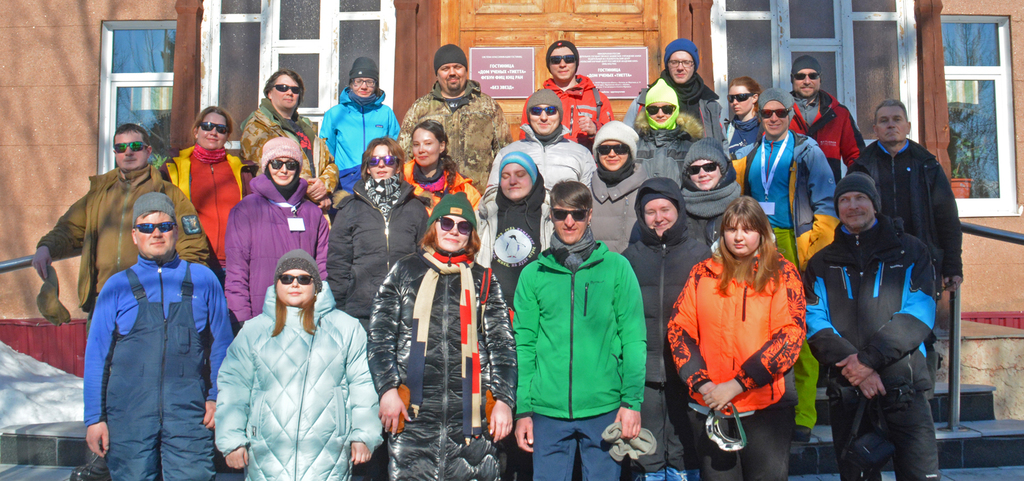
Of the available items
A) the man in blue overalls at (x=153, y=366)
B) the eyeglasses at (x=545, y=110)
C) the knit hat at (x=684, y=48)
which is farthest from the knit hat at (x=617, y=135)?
the man in blue overalls at (x=153, y=366)

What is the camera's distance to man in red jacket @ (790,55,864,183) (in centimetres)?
465

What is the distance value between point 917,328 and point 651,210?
1278 mm

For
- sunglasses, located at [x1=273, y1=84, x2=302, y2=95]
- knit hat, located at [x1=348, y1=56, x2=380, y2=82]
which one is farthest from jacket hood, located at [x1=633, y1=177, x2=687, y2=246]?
sunglasses, located at [x1=273, y1=84, x2=302, y2=95]

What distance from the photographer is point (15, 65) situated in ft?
22.3

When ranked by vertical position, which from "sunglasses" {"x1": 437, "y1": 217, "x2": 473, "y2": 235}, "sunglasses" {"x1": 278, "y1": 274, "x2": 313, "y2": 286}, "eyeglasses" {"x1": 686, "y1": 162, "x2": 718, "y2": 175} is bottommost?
"sunglasses" {"x1": 278, "y1": 274, "x2": 313, "y2": 286}

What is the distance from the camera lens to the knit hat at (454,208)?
119 inches

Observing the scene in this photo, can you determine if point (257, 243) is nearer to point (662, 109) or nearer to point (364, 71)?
point (364, 71)

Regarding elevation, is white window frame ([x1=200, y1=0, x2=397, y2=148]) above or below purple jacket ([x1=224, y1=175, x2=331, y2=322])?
above

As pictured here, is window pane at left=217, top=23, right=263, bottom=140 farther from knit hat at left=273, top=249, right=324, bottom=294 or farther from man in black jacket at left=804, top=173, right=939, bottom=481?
man in black jacket at left=804, top=173, right=939, bottom=481

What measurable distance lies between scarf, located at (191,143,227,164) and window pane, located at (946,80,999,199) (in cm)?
689

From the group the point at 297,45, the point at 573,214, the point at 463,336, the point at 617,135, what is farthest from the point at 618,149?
the point at 297,45

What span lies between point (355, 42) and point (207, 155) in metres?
→ 2.89

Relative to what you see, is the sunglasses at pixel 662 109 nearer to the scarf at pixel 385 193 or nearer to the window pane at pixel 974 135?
the scarf at pixel 385 193

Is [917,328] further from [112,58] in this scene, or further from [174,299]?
[112,58]
